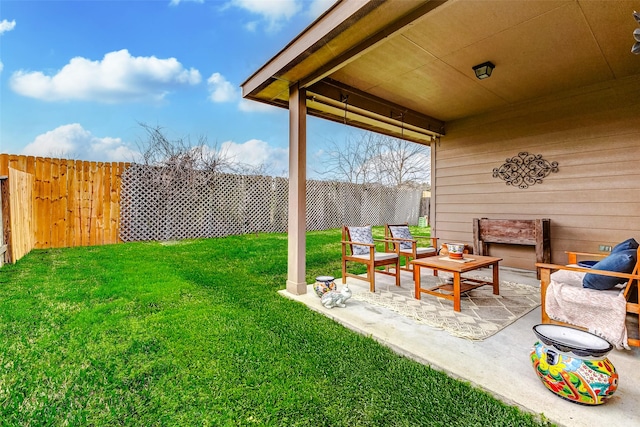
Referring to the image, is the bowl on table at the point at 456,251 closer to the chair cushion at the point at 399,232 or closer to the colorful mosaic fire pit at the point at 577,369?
the chair cushion at the point at 399,232

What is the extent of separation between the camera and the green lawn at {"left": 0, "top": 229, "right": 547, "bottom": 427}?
139cm

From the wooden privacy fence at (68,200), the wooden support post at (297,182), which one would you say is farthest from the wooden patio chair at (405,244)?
the wooden privacy fence at (68,200)

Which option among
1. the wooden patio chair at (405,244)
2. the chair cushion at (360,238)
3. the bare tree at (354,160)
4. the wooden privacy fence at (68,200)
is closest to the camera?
the chair cushion at (360,238)

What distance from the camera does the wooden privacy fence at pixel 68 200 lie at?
5.25 meters

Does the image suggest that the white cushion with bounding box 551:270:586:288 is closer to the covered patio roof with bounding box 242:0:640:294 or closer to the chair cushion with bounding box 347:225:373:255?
the chair cushion with bounding box 347:225:373:255

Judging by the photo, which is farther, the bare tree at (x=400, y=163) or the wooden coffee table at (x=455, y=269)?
the bare tree at (x=400, y=163)

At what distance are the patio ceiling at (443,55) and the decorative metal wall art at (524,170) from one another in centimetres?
86

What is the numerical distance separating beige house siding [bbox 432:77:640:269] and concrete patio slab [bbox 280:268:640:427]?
6.55 feet

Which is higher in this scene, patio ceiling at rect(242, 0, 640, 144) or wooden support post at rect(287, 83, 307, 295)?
patio ceiling at rect(242, 0, 640, 144)

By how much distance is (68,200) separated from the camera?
18.5ft

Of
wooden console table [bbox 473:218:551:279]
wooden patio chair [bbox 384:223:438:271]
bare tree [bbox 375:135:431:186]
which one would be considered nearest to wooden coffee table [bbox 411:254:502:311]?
wooden patio chair [bbox 384:223:438:271]

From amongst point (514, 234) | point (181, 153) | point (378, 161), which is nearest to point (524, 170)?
point (514, 234)

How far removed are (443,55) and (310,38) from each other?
1.41m

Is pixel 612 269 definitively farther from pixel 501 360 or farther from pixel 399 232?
pixel 399 232
